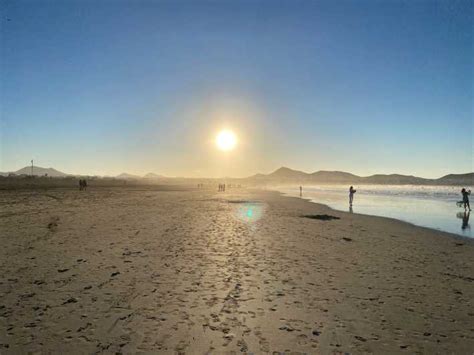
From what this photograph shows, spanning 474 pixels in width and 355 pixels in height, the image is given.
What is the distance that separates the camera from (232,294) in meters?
7.42

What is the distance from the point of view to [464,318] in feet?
21.0

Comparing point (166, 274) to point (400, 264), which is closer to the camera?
point (166, 274)

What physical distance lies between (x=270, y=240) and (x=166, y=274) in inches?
250

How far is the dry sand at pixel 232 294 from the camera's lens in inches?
209

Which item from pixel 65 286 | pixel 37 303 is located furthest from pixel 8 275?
pixel 37 303

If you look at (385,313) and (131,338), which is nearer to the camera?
(131,338)

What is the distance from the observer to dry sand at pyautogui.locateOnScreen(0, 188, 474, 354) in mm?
→ 5320

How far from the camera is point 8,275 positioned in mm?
8562

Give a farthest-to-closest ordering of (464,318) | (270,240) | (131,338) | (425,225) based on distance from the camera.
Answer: (425,225), (270,240), (464,318), (131,338)

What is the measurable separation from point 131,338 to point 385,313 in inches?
220

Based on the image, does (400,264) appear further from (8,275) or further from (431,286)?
(8,275)

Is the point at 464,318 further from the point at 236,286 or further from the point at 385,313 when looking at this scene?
the point at 236,286

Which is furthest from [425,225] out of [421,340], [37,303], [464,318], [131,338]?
[37,303]

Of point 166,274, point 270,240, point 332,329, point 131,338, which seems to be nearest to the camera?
point 131,338
